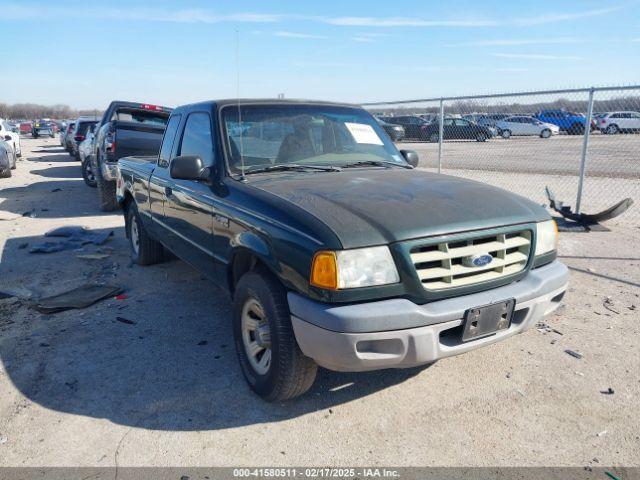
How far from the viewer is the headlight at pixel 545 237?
3.21 meters

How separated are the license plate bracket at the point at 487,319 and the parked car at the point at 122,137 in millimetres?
7772

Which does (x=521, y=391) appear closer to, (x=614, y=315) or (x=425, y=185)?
(x=425, y=185)

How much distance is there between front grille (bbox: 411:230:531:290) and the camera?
2689mm

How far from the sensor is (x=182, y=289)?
5.33 m

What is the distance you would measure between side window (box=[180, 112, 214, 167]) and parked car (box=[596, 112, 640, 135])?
7.30m

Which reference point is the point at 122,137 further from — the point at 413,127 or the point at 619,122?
the point at 413,127

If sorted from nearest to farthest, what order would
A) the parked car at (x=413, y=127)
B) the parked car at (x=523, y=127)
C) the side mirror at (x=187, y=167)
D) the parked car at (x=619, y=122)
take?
1. the side mirror at (x=187, y=167)
2. the parked car at (x=619, y=122)
3. the parked car at (x=523, y=127)
4. the parked car at (x=413, y=127)

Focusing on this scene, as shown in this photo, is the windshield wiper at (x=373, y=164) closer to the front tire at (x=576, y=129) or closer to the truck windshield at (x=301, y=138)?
the truck windshield at (x=301, y=138)

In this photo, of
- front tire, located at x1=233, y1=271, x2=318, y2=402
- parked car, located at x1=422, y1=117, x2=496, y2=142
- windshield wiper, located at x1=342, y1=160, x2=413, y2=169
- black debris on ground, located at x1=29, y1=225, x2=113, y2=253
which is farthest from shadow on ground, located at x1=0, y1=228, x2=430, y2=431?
parked car, located at x1=422, y1=117, x2=496, y2=142

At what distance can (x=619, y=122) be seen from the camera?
9.91 meters

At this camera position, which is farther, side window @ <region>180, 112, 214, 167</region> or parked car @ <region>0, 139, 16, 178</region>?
parked car @ <region>0, 139, 16, 178</region>

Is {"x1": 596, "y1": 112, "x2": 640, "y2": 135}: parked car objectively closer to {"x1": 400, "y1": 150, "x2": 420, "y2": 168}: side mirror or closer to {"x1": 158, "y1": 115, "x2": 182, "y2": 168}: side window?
{"x1": 400, "y1": 150, "x2": 420, "y2": 168}: side mirror

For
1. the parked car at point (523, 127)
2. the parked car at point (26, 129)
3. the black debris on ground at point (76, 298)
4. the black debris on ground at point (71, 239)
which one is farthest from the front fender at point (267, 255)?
the parked car at point (26, 129)

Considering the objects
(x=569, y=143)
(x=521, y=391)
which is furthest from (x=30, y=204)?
(x=569, y=143)
